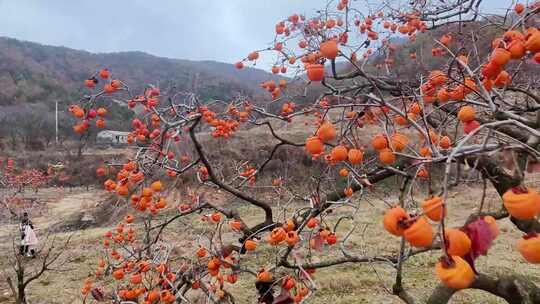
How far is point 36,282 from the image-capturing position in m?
9.27

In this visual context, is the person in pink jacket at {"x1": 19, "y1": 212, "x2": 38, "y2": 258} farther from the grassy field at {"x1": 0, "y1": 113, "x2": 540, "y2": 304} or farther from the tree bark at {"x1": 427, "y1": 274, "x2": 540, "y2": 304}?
the tree bark at {"x1": 427, "y1": 274, "x2": 540, "y2": 304}

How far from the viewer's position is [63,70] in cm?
7369

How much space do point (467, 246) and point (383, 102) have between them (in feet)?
2.26

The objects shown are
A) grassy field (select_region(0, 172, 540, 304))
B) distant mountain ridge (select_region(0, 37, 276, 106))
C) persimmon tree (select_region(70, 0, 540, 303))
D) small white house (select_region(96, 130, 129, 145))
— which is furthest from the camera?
distant mountain ridge (select_region(0, 37, 276, 106))

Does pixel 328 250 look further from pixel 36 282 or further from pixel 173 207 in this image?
pixel 173 207

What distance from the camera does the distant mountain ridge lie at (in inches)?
2269

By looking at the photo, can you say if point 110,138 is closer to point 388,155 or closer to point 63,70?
point 63,70

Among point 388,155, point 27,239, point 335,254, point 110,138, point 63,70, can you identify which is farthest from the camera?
point 63,70

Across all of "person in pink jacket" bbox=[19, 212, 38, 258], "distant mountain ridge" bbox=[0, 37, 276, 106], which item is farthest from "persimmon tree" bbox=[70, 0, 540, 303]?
"distant mountain ridge" bbox=[0, 37, 276, 106]

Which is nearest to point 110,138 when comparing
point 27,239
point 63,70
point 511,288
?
point 27,239

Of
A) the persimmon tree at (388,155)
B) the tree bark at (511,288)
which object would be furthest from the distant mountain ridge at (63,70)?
the tree bark at (511,288)

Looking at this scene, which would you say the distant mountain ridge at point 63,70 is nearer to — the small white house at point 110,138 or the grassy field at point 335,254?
the small white house at point 110,138

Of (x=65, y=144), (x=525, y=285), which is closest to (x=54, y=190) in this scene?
(x=65, y=144)

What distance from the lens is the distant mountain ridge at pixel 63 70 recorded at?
2269 inches
